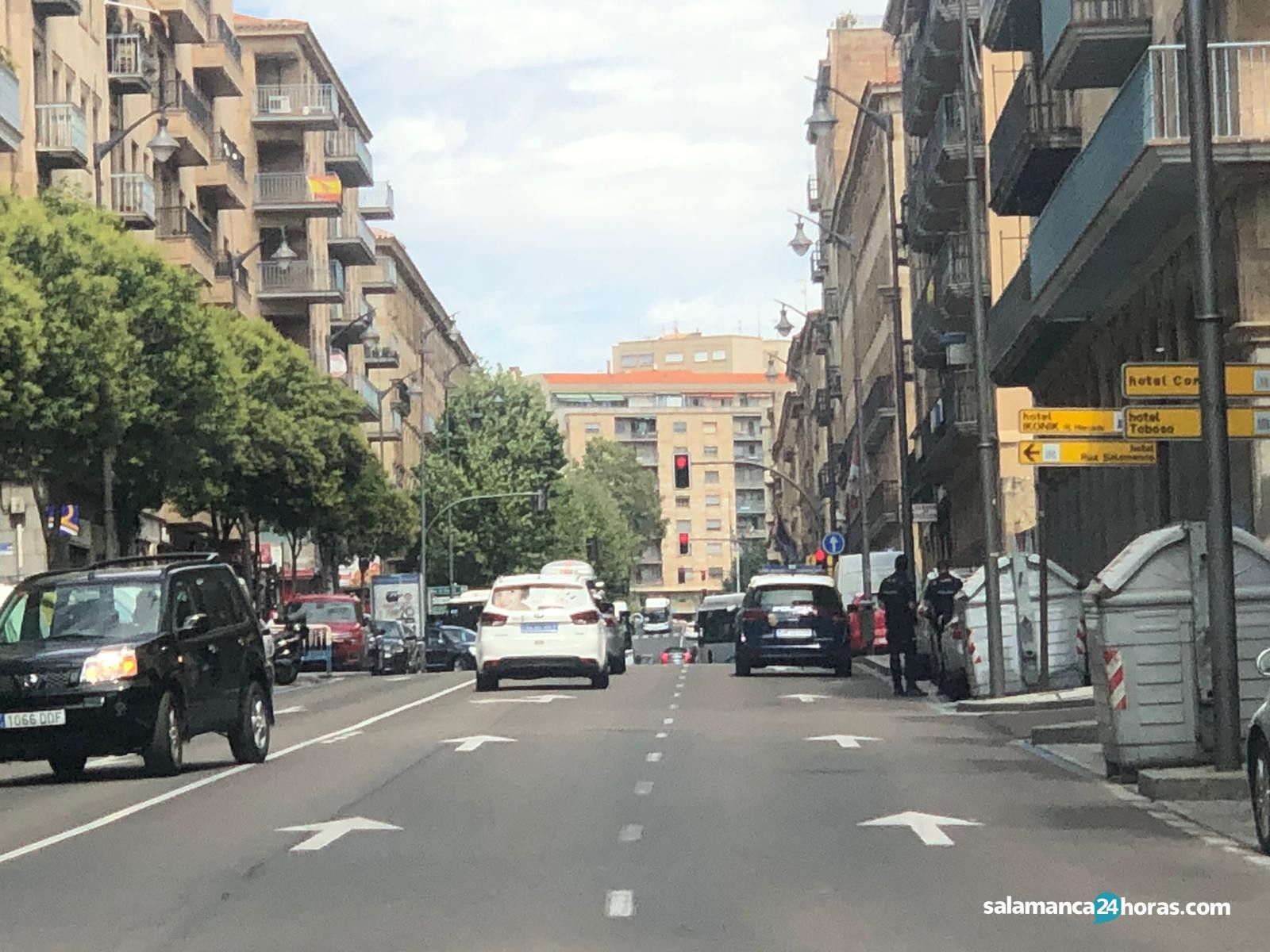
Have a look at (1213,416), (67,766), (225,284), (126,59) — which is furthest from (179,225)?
(1213,416)

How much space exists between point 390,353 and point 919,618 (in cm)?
6907

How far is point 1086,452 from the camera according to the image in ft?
85.1

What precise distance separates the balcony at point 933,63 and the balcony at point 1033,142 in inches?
255

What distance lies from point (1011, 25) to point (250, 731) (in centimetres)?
2279

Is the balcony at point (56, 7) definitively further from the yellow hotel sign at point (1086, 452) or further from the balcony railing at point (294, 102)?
the yellow hotel sign at point (1086, 452)

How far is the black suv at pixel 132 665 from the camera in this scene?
21766 mm

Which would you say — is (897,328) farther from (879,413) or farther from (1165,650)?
(879,413)

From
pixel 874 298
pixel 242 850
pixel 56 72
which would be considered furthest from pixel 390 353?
pixel 242 850

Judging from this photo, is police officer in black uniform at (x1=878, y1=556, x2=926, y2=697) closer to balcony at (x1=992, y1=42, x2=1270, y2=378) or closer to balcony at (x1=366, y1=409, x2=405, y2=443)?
balcony at (x1=992, y1=42, x2=1270, y2=378)

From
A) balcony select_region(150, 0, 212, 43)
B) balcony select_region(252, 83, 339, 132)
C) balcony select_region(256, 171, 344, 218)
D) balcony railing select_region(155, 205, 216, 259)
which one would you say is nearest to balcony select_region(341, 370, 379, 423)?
balcony select_region(256, 171, 344, 218)

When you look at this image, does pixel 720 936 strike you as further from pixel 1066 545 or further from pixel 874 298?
pixel 874 298

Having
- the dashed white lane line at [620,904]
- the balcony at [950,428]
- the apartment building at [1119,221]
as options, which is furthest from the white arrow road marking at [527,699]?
the dashed white lane line at [620,904]

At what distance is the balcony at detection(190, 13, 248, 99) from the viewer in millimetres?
77375

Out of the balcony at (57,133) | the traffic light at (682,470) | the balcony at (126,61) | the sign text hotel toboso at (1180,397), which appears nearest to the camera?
the sign text hotel toboso at (1180,397)
